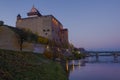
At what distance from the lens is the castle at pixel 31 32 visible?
1602 inches

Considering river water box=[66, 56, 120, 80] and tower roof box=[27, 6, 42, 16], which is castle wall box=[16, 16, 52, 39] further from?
river water box=[66, 56, 120, 80]

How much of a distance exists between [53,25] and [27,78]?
277ft

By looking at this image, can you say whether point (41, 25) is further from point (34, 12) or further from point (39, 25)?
point (34, 12)

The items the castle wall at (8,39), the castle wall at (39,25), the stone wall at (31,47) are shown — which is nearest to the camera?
the castle wall at (8,39)

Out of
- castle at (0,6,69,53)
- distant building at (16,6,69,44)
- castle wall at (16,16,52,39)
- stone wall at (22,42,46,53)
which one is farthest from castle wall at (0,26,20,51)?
castle wall at (16,16,52,39)

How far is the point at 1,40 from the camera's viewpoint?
128ft

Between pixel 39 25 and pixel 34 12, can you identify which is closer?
pixel 39 25

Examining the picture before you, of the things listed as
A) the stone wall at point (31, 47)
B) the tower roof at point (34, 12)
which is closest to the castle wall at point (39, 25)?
the tower roof at point (34, 12)

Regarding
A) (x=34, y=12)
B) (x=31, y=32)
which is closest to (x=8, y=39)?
(x=31, y=32)

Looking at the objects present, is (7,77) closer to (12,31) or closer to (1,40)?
(1,40)

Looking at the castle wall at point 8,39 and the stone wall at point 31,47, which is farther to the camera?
the stone wall at point 31,47

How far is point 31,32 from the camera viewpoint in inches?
2354

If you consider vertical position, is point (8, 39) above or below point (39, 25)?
below

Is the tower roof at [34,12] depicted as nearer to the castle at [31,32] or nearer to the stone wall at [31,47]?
the castle at [31,32]
